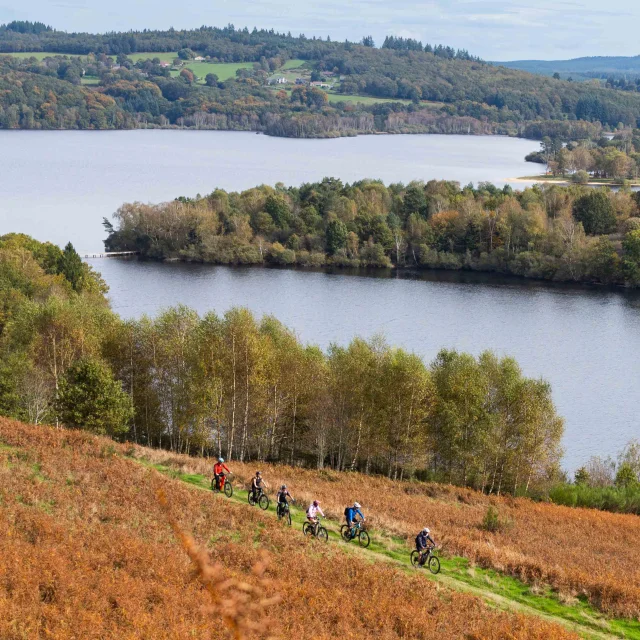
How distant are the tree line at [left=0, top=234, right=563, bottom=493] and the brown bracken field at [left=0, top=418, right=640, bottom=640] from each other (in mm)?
11064

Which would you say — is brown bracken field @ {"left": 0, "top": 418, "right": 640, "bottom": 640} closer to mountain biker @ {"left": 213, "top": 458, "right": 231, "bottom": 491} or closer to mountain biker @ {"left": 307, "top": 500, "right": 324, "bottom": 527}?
mountain biker @ {"left": 307, "top": 500, "right": 324, "bottom": 527}

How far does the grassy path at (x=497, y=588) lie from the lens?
20.9 meters

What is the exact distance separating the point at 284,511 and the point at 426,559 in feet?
14.1

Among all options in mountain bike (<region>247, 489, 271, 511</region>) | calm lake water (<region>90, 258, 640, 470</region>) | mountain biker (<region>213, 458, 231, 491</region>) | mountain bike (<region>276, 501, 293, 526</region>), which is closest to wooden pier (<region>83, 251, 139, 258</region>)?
calm lake water (<region>90, 258, 640, 470</region>)

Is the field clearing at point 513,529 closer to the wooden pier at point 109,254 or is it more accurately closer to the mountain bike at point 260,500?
the mountain bike at point 260,500

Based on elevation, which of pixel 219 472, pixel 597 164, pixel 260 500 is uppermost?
pixel 597 164

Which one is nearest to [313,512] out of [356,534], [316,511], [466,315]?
[316,511]

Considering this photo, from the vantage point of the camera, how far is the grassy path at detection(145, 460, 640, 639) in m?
20.9

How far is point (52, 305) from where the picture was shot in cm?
4400

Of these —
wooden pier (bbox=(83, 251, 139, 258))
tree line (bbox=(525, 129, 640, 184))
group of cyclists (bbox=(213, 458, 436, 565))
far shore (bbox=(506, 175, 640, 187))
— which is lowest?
wooden pier (bbox=(83, 251, 139, 258))

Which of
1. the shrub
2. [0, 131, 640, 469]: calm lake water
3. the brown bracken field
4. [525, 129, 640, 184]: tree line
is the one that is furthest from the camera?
[525, 129, 640, 184]: tree line

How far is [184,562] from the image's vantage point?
66.9 ft

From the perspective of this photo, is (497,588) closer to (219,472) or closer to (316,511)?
(316,511)

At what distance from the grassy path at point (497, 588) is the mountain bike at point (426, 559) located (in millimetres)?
232
